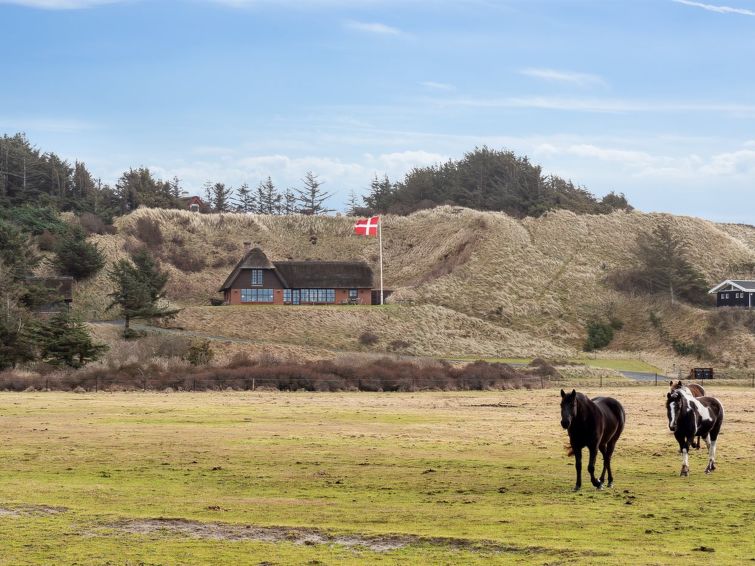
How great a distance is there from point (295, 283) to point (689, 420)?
8262 centimetres

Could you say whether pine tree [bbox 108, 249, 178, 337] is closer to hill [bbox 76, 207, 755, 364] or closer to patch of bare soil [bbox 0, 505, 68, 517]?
hill [bbox 76, 207, 755, 364]

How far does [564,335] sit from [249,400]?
55.5 metres

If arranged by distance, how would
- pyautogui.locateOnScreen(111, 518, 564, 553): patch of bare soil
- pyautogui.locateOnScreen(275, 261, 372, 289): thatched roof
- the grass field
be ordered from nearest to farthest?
the grass field < pyautogui.locateOnScreen(111, 518, 564, 553): patch of bare soil < pyautogui.locateOnScreen(275, 261, 372, 289): thatched roof

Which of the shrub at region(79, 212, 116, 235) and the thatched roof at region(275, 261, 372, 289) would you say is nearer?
the thatched roof at region(275, 261, 372, 289)

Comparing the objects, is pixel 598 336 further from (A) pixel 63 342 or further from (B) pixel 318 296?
(A) pixel 63 342

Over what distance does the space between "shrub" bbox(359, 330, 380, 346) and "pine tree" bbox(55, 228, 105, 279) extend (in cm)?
3060

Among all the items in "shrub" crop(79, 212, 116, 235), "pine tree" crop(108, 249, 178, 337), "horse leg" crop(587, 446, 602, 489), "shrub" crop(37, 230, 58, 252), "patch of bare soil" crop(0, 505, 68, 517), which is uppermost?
"shrub" crop(79, 212, 116, 235)

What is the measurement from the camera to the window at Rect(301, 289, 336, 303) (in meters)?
107

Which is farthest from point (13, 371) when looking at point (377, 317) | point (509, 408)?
point (377, 317)

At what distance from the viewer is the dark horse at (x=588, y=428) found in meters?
22.5

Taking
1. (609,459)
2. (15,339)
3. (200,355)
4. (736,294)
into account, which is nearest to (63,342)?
(15,339)

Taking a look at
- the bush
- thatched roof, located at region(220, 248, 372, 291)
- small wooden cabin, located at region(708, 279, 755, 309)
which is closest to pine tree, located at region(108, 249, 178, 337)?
thatched roof, located at region(220, 248, 372, 291)

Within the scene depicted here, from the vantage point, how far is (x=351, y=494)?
73.6ft

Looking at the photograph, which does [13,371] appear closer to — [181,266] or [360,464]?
[360,464]
